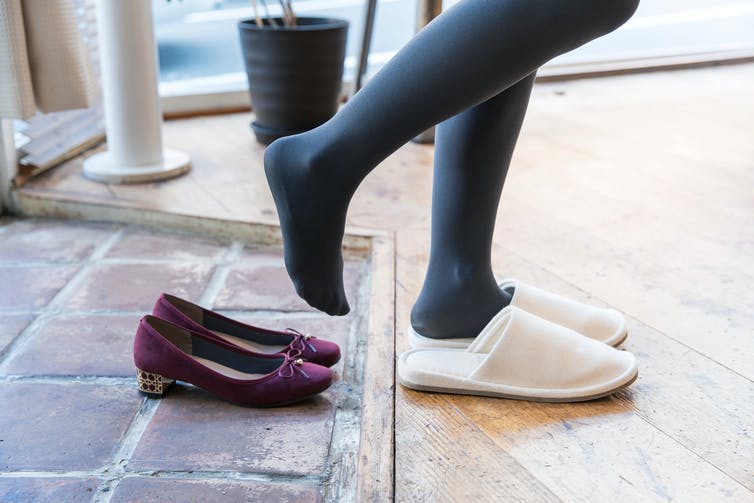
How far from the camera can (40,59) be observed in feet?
4.75

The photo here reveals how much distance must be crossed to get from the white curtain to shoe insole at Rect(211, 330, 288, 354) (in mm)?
712

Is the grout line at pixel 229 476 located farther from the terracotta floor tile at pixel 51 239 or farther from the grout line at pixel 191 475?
the terracotta floor tile at pixel 51 239

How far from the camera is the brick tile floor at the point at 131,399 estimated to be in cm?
79

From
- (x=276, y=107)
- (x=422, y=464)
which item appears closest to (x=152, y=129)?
(x=276, y=107)

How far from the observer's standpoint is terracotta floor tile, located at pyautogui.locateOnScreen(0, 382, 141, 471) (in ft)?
2.69


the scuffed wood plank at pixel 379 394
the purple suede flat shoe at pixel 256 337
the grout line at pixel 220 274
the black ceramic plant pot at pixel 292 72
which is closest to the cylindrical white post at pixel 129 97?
the black ceramic plant pot at pixel 292 72

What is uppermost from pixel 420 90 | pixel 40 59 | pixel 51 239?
pixel 420 90

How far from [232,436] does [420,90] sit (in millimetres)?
436

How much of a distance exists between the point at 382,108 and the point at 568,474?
400mm

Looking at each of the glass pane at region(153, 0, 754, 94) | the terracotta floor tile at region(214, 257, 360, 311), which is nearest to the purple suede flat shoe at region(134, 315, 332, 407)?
the terracotta floor tile at region(214, 257, 360, 311)

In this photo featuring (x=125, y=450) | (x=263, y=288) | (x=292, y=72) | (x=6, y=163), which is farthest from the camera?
(x=292, y=72)

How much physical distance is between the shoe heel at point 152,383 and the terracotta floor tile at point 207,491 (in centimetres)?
16

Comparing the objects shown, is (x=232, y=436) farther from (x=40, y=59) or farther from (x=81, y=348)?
(x=40, y=59)

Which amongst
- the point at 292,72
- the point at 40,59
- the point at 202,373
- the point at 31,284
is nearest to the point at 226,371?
the point at 202,373
